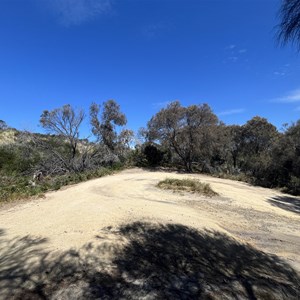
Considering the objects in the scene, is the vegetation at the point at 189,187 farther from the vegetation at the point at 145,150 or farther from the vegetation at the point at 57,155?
the vegetation at the point at 57,155

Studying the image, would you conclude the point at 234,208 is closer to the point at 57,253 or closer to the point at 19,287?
the point at 57,253

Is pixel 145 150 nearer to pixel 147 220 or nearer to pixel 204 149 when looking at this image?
pixel 204 149

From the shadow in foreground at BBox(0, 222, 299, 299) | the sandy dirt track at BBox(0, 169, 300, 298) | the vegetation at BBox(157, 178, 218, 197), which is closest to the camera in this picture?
the shadow in foreground at BBox(0, 222, 299, 299)

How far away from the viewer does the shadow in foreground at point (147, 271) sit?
3.22 meters

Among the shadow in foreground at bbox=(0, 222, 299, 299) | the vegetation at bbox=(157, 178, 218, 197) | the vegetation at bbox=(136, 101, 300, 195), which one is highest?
the vegetation at bbox=(136, 101, 300, 195)

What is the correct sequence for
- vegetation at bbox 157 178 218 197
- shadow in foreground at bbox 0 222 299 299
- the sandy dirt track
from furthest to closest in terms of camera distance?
vegetation at bbox 157 178 218 197 → the sandy dirt track → shadow in foreground at bbox 0 222 299 299

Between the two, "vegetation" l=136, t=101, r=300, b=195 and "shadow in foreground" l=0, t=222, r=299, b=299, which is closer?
"shadow in foreground" l=0, t=222, r=299, b=299

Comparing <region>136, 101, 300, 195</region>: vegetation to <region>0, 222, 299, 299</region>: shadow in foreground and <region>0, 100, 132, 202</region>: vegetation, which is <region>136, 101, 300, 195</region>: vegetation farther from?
<region>0, 222, 299, 299</region>: shadow in foreground

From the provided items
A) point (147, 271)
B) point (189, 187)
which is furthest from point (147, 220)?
point (189, 187)

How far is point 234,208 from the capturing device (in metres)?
9.59

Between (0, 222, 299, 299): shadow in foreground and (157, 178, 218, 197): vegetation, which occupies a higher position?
(157, 178, 218, 197): vegetation

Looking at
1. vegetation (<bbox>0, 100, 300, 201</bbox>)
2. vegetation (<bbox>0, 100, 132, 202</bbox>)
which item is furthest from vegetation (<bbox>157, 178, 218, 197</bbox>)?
vegetation (<bbox>0, 100, 132, 202</bbox>)

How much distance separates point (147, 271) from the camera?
3828 mm

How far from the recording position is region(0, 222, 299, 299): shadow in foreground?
3225 mm
